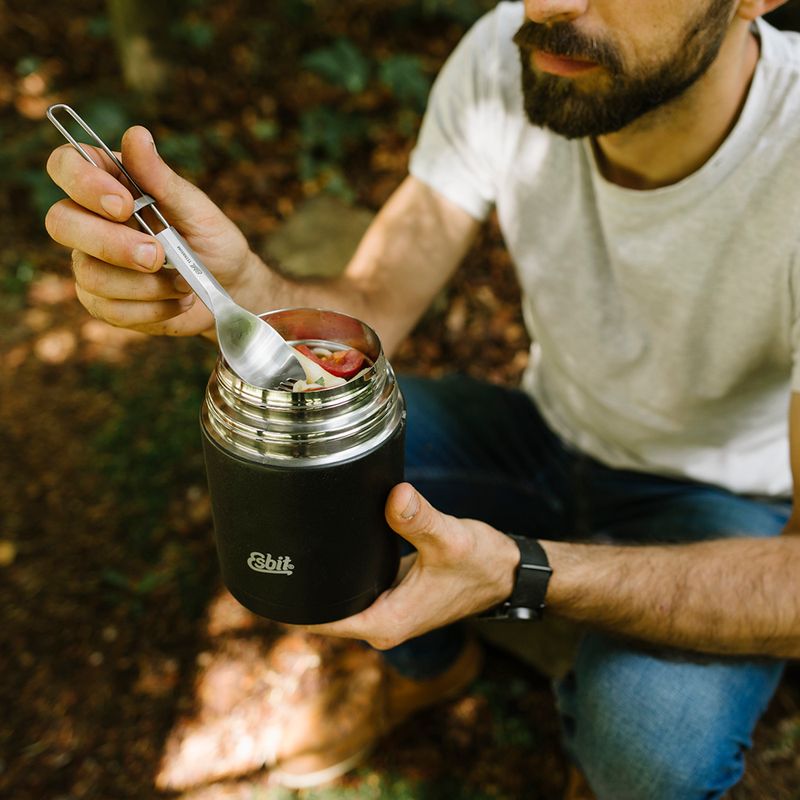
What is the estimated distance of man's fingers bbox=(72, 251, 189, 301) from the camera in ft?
5.06

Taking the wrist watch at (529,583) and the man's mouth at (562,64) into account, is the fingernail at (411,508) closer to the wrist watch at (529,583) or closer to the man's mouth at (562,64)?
the wrist watch at (529,583)

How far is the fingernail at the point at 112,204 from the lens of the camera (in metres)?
1.41

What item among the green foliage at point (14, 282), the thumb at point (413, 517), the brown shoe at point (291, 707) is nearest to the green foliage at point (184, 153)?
the green foliage at point (14, 282)

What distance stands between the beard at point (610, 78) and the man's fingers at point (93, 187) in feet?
3.57

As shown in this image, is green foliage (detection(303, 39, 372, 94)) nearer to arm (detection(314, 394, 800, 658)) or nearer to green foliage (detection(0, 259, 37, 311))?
green foliage (detection(0, 259, 37, 311))

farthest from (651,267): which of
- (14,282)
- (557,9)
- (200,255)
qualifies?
(14,282)

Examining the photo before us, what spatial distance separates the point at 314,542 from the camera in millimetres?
1375

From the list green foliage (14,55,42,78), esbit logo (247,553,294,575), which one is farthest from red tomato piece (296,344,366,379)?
green foliage (14,55,42,78)

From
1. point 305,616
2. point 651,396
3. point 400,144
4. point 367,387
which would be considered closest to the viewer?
point 367,387

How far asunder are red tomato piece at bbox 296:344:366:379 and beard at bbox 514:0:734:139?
913 millimetres

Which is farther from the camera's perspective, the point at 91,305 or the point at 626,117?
the point at 626,117

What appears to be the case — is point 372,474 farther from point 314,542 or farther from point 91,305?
point 91,305

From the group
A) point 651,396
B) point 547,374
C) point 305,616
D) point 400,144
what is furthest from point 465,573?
point 400,144

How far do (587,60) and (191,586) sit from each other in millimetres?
2343
